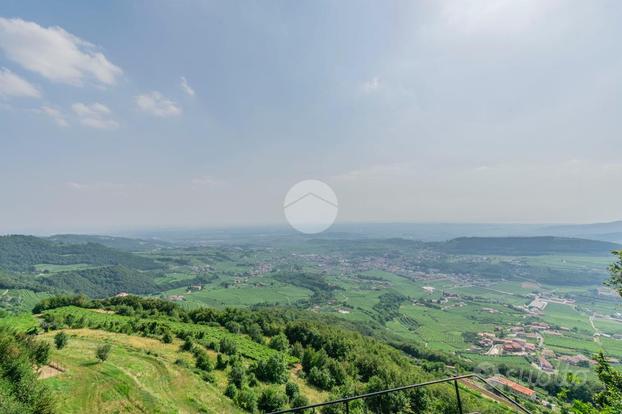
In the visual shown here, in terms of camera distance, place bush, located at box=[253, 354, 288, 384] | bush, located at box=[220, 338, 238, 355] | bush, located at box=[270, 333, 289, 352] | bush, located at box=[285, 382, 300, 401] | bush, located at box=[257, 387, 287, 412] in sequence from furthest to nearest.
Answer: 1. bush, located at box=[270, 333, 289, 352]
2. bush, located at box=[220, 338, 238, 355]
3. bush, located at box=[253, 354, 288, 384]
4. bush, located at box=[285, 382, 300, 401]
5. bush, located at box=[257, 387, 287, 412]

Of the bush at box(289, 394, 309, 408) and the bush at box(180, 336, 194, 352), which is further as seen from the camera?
the bush at box(180, 336, 194, 352)

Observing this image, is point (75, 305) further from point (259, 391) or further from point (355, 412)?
point (355, 412)

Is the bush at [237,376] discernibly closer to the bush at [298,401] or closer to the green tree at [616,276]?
the bush at [298,401]

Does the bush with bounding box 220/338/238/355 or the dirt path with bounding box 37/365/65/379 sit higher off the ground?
the dirt path with bounding box 37/365/65/379

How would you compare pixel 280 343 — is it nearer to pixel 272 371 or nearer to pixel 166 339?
pixel 272 371

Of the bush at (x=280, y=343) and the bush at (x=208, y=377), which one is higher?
the bush at (x=208, y=377)

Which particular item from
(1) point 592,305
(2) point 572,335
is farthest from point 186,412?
(1) point 592,305

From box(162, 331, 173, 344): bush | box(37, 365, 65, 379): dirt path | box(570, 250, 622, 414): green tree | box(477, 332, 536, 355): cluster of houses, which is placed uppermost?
box(570, 250, 622, 414): green tree

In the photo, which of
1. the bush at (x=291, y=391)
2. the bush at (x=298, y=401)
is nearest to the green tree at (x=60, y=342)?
the bush at (x=298, y=401)

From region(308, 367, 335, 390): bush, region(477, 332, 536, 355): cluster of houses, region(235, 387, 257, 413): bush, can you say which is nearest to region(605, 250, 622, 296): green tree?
region(235, 387, 257, 413): bush

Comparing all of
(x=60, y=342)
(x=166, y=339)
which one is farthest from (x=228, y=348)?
(x=60, y=342)

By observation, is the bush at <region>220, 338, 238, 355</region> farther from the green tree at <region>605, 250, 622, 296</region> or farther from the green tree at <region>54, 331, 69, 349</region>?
the green tree at <region>605, 250, 622, 296</region>
